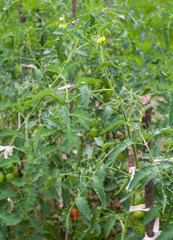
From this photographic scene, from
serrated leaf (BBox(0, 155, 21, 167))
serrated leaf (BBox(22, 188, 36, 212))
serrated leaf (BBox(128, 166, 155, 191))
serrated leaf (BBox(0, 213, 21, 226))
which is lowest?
serrated leaf (BBox(0, 213, 21, 226))

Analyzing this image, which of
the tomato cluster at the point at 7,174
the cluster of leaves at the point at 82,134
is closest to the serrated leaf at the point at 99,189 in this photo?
the cluster of leaves at the point at 82,134

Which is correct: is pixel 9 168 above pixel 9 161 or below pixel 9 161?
below

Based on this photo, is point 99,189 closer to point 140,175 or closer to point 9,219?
point 140,175

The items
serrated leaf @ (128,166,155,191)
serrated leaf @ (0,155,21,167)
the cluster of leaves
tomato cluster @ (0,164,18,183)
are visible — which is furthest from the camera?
tomato cluster @ (0,164,18,183)

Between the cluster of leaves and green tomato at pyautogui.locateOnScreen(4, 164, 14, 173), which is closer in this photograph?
the cluster of leaves

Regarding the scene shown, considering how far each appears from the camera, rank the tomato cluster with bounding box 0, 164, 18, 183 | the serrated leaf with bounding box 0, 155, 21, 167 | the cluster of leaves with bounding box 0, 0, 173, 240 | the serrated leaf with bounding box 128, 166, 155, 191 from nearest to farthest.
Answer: the serrated leaf with bounding box 128, 166, 155, 191 < the cluster of leaves with bounding box 0, 0, 173, 240 < the serrated leaf with bounding box 0, 155, 21, 167 < the tomato cluster with bounding box 0, 164, 18, 183

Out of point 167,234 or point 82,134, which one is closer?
point 167,234

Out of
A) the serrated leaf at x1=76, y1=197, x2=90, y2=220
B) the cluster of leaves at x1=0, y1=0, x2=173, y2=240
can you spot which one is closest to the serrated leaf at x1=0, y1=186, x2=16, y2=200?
the cluster of leaves at x1=0, y1=0, x2=173, y2=240

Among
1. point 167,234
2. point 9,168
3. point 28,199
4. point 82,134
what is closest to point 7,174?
point 9,168

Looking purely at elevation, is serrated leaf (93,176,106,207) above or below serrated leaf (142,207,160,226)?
above

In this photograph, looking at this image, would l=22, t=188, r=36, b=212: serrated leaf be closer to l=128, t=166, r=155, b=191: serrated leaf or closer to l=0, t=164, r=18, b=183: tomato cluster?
l=0, t=164, r=18, b=183: tomato cluster

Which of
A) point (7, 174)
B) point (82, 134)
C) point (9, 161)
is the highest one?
point (9, 161)

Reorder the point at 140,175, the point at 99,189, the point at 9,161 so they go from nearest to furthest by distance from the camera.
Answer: the point at 140,175, the point at 99,189, the point at 9,161

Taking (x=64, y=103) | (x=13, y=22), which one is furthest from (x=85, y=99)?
(x=13, y=22)
